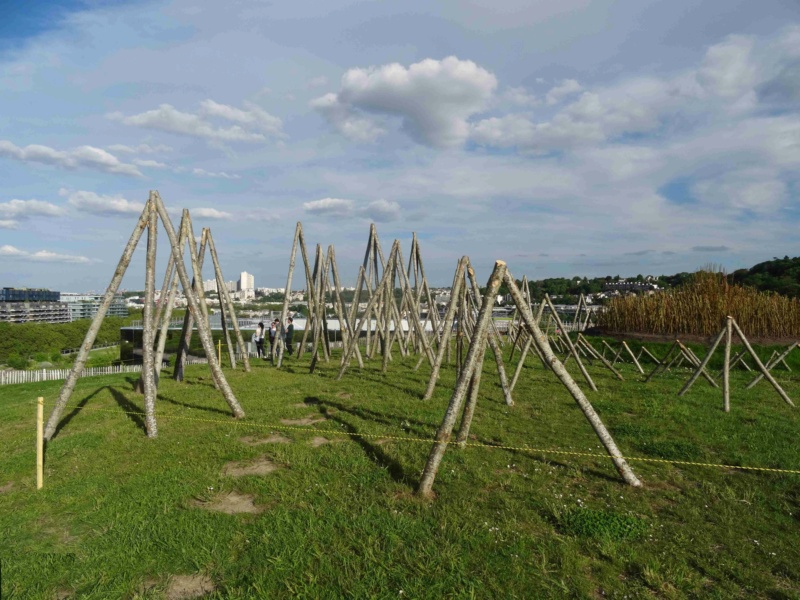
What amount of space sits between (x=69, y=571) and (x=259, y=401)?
665cm

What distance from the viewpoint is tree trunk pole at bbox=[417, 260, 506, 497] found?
582cm

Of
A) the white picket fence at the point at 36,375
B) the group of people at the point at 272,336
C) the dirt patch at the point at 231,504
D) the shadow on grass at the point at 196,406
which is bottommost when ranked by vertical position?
the white picket fence at the point at 36,375

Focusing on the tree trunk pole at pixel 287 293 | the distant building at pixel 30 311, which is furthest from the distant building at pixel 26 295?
the tree trunk pole at pixel 287 293

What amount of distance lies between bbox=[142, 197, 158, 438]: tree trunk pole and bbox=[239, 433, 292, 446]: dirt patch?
1.75 meters

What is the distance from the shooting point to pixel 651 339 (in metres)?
21.7

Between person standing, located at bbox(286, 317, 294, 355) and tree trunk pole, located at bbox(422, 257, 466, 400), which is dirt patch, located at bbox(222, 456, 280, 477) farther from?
person standing, located at bbox(286, 317, 294, 355)

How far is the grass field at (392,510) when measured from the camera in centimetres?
408

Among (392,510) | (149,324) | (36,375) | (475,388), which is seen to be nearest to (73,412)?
(149,324)

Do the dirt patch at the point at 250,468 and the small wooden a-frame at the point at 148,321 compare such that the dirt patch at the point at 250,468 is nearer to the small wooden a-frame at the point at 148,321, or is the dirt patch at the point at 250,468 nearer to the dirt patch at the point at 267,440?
the dirt patch at the point at 267,440

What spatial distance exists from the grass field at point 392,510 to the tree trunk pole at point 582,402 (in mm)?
220

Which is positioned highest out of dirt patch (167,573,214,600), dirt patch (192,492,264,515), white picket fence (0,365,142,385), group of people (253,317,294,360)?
group of people (253,317,294,360)

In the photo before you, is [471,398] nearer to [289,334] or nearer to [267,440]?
[267,440]

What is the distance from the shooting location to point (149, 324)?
8.59 meters

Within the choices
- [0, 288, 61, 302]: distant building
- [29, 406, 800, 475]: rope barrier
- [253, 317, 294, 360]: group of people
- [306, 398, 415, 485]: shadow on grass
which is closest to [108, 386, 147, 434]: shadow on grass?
[29, 406, 800, 475]: rope barrier
